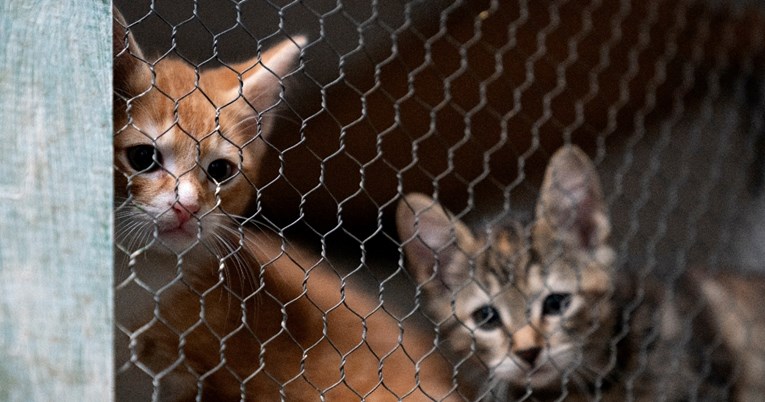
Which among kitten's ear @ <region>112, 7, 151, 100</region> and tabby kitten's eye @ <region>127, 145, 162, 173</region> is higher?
kitten's ear @ <region>112, 7, 151, 100</region>

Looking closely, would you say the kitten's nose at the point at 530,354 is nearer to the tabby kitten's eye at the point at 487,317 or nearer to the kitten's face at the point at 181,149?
the tabby kitten's eye at the point at 487,317

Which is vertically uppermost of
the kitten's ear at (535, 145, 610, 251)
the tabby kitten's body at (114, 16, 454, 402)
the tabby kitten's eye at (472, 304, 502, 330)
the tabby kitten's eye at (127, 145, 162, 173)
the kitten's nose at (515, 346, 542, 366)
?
the tabby kitten's eye at (127, 145, 162, 173)

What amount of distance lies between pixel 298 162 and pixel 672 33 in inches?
47.6

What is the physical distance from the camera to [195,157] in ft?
3.94

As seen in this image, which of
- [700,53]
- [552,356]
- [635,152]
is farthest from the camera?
[635,152]

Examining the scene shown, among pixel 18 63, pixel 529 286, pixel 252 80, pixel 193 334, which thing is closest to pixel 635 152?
→ pixel 529 286

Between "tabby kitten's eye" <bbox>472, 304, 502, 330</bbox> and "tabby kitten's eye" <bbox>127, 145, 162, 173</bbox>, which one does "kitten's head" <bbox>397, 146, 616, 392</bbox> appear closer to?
"tabby kitten's eye" <bbox>472, 304, 502, 330</bbox>

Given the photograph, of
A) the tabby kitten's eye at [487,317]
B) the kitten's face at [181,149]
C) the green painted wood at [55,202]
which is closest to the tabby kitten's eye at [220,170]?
the kitten's face at [181,149]

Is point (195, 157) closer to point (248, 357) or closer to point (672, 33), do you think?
point (248, 357)

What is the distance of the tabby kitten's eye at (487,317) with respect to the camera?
157 cm

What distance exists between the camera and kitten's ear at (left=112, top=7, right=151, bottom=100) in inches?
41.6

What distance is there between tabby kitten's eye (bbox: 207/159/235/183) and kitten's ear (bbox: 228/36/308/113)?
93mm

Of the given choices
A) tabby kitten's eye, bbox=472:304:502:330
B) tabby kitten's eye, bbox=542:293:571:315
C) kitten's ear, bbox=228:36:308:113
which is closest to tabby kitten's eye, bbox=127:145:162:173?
kitten's ear, bbox=228:36:308:113

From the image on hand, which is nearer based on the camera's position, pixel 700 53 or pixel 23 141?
pixel 23 141
